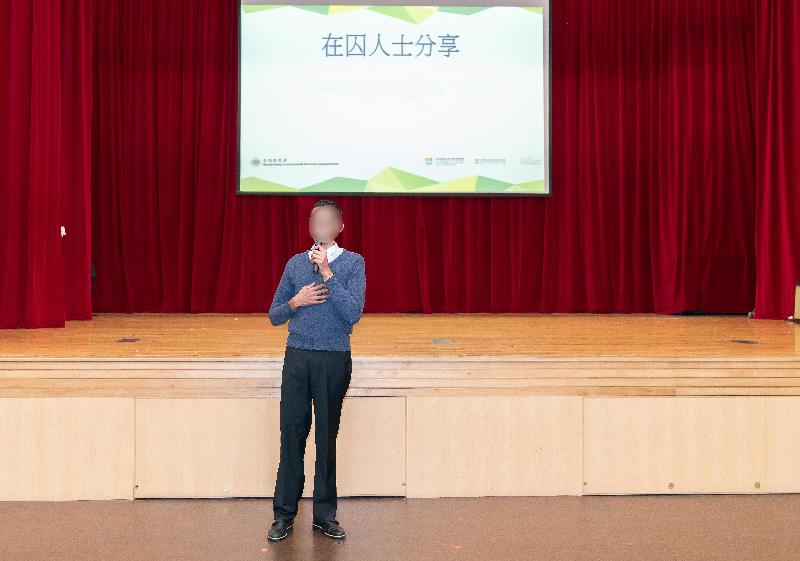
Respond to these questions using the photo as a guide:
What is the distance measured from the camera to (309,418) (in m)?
2.47

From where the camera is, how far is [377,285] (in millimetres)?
6113

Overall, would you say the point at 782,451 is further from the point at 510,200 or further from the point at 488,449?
the point at 510,200

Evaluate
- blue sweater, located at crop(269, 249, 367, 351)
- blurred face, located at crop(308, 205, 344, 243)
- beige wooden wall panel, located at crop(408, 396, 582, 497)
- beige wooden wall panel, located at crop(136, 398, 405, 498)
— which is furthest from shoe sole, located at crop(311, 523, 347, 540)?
blurred face, located at crop(308, 205, 344, 243)

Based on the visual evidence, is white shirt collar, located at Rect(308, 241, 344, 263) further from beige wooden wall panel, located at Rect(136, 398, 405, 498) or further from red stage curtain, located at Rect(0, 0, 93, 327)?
red stage curtain, located at Rect(0, 0, 93, 327)

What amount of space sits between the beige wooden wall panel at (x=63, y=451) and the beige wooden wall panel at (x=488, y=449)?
111 centimetres

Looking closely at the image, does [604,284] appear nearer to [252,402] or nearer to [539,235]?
[539,235]

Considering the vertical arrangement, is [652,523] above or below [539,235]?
below

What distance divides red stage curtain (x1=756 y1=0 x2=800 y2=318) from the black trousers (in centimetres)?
420

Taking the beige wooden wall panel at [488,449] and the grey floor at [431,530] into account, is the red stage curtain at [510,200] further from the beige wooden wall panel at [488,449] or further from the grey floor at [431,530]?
the grey floor at [431,530]

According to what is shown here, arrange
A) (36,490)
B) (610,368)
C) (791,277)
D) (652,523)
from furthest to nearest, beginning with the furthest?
(791,277) < (610,368) < (36,490) < (652,523)

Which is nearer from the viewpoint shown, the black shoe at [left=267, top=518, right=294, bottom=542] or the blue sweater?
the blue sweater

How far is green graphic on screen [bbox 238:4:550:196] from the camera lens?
580cm

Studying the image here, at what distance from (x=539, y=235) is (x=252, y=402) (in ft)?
12.5

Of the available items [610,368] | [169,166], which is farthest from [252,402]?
[169,166]
